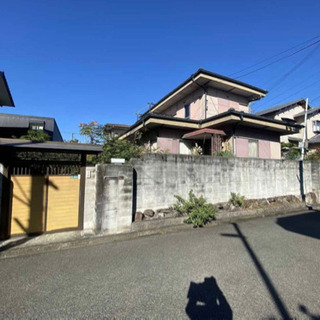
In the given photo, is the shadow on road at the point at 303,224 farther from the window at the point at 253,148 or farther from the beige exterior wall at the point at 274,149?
the beige exterior wall at the point at 274,149

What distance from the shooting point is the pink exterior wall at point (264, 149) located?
984 centimetres

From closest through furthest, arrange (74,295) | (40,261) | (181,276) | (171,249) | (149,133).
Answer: (74,295), (181,276), (40,261), (171,249), (149,133)

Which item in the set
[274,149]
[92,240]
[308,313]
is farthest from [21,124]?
[274,149]

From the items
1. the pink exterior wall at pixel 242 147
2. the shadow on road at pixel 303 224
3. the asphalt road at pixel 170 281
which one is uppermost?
the pink exterior wall at pixel 242 147

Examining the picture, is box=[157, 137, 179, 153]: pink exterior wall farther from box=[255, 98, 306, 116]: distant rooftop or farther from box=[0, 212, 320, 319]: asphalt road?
box=[255, 98, 306, 116]: distant rooftop

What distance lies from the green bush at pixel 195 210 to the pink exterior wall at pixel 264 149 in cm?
606

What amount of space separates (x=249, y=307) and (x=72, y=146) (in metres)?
4.54

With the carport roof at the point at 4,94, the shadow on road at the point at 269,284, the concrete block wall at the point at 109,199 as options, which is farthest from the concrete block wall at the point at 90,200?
the carport roof at the point at 4,94

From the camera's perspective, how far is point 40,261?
327cm

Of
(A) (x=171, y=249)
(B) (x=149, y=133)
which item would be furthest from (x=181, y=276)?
(B) (x=149, y=133)

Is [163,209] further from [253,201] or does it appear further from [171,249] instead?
[253,201]

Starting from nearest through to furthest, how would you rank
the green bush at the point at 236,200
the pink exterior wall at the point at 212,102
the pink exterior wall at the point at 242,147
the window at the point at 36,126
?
the green bush at the point at 236,200
the pink exterior wall at the point at 242,147
the pink exterior wall at the point at 212,102
the window at the point at 36,126

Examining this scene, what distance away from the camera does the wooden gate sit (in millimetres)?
4121

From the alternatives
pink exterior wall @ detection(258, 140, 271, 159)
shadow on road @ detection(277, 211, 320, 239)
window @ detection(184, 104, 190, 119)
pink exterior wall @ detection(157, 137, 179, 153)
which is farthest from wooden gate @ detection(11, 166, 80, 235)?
pink exterior wall @ detection(258, 140, 271, 159)
